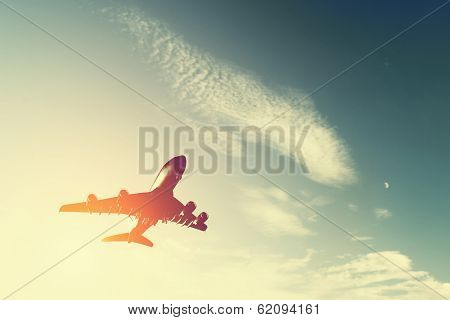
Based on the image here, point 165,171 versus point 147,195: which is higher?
point 165,171

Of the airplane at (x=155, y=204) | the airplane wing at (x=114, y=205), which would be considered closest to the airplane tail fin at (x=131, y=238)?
the airplane at (x=155, y=204)

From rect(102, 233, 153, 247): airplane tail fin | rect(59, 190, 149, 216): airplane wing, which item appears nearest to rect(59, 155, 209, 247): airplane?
rect(59, 190, 149, 216): airplane wing

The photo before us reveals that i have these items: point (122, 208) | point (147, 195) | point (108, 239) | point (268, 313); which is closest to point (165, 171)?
point (147, 195)

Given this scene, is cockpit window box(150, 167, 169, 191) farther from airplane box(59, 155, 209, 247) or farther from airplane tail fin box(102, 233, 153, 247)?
airplane tail fin box(102, 233, 153, 247)

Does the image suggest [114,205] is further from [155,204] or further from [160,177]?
[160,177]

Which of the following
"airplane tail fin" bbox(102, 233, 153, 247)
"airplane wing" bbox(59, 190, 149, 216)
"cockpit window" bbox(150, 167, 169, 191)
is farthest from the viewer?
"airplane tail fin" bbox(102, 233, 153, 247)

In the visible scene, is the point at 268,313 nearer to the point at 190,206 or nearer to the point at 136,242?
the point at 190,206

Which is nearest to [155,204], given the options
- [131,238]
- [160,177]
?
[160,177]
